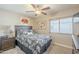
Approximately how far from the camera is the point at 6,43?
5.21 ft

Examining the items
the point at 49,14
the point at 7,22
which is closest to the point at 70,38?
the point at 49,14

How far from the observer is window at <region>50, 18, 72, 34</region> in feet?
5.15

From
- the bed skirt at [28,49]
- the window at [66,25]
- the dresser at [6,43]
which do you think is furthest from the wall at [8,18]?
the window at [66,25]

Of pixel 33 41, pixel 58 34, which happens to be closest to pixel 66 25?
pixel 58 34

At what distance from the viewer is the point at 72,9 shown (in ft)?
5.07

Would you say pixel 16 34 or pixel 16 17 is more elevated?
pixel 16 17

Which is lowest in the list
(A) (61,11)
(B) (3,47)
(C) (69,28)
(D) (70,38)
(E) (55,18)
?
(B) (3,47)

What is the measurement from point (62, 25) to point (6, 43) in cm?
92

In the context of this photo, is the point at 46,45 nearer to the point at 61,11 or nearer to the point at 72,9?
the point at 61,11

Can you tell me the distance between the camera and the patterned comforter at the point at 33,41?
5.30 ft

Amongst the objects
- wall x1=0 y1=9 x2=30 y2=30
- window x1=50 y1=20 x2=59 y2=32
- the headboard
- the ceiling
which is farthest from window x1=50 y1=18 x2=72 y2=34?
wall x1=0 y1=9 x2=30 y2=30

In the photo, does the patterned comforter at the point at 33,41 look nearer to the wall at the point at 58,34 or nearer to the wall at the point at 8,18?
the wall at the point at 58,34

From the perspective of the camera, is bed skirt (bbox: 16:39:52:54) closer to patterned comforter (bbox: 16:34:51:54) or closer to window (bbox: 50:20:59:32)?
patterned comforter (bbox: 16:34:51:54)

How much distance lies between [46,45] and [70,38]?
15.3 inches
